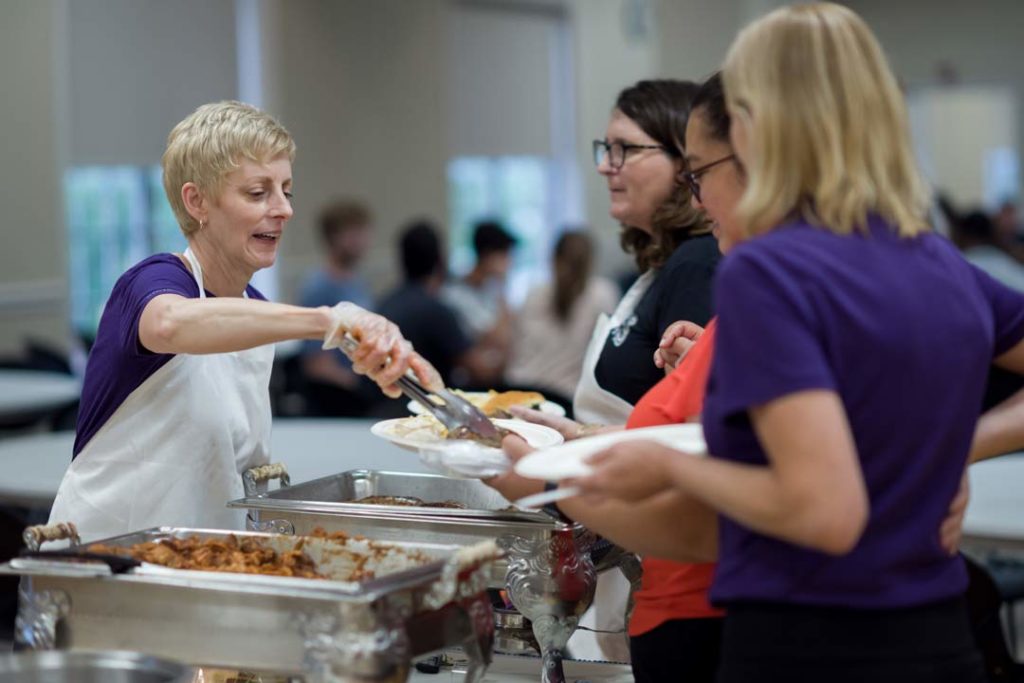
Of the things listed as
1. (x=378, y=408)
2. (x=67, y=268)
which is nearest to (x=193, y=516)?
(x=378, y=408)

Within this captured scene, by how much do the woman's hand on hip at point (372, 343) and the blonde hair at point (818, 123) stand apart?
22.6 inches

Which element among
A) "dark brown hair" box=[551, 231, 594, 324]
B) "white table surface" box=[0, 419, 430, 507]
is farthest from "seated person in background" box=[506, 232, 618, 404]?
"white table surface" box=[0, 419, 430, 507]

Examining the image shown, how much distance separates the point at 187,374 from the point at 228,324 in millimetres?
258

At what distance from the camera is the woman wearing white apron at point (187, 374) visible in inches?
76.9

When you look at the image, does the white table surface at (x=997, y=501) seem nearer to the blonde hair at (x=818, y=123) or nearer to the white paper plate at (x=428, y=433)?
the white paper plate at (x=428, y=433)

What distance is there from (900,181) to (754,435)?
0.29 meters

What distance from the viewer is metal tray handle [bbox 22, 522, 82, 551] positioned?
5.87 ft

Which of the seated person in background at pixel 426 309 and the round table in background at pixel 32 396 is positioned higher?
the seated person in background at pixel 426 309

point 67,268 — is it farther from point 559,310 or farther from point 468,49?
point 468,49

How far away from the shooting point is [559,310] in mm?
5754

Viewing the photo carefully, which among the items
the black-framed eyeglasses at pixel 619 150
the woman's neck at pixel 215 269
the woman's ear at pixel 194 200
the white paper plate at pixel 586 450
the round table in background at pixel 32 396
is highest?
the black-framed eyeglasses at pixel 619 150

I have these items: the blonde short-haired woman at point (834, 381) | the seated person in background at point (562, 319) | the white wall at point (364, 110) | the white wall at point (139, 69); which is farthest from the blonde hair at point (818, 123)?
the white wall at point (364, 110)

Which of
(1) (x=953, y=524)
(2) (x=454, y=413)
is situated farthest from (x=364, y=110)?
(1) (x=953, y=524)

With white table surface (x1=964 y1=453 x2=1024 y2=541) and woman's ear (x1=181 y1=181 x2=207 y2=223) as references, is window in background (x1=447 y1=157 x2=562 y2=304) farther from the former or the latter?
woman's ear (x1=181 y1=181 x2=207 y2=223)
